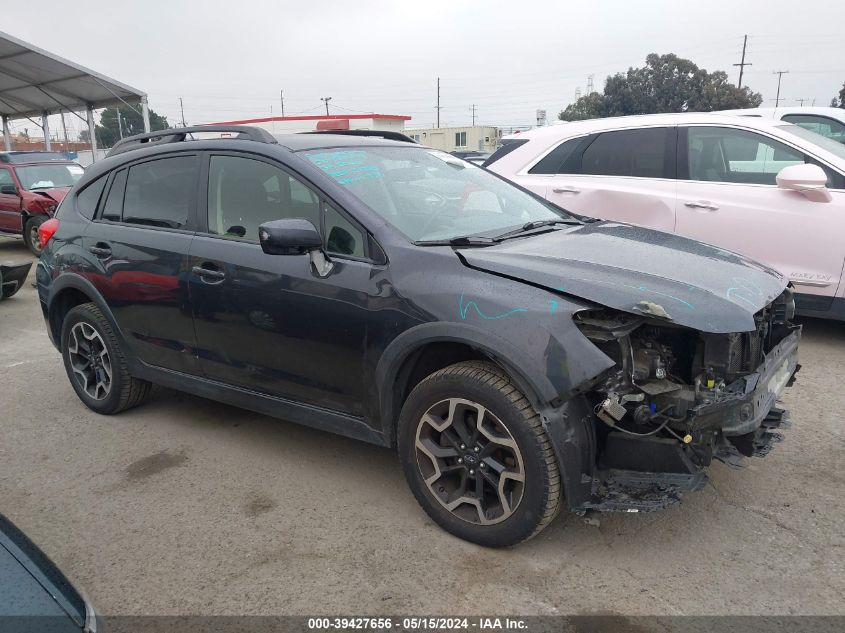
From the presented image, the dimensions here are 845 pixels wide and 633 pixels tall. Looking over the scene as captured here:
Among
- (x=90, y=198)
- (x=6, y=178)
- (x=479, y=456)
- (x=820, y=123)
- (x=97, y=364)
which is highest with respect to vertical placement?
(x=820, y=123)

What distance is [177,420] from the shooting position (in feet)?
14.4

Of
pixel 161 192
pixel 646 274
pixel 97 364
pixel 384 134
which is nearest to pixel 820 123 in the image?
pixel 384 134

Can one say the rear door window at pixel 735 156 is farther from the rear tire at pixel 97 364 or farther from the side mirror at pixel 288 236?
the rear tire at pixel 97 364

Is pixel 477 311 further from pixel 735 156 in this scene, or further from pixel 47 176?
pixel 47 176

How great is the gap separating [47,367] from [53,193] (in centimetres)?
733

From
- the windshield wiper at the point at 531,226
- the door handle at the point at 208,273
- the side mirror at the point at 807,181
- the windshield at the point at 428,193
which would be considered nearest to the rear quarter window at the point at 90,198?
the door handle at the point at 208,273

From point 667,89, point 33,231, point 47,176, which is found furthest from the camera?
point 667,89

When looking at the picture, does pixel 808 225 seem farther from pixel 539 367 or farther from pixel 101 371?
pixel 101 371

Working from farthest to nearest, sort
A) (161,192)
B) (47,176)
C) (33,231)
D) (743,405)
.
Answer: (47,176)
(33,231)
(161,192)
(743,405)

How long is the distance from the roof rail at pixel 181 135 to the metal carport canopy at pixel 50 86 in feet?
39.3

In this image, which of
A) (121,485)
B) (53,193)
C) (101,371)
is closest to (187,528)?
(121,485)

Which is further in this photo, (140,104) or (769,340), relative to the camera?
(140,104)

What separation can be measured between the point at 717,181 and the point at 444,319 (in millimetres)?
3917

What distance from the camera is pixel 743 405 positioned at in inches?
99.4
